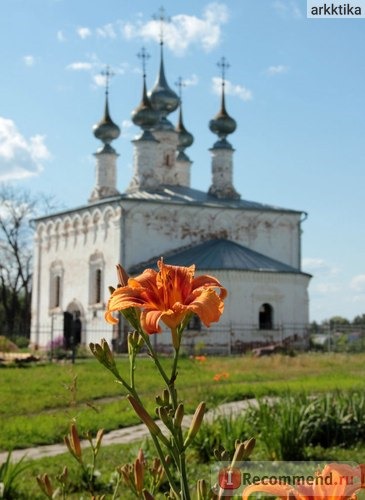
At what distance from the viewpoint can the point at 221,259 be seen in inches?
986

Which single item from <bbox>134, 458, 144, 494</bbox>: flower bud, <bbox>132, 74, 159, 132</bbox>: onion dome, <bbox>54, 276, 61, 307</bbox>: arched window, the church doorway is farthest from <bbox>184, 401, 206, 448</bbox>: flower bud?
<bbox>54, 276, 61, 307</bbox>: arched window

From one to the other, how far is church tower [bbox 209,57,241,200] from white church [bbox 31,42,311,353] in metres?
0.04

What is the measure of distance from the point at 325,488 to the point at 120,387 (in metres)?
11.2

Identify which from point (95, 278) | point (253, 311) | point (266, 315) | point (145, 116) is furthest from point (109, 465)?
point (145, 116)

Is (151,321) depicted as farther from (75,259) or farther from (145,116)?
(75,259)

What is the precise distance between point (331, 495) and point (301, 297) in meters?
25.2

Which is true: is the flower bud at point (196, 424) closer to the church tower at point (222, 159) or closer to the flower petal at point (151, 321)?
the flower petal at point (151, 321)

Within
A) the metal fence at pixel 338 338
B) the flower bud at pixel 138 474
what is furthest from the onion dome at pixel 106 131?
the flower bud at pixel 138 474

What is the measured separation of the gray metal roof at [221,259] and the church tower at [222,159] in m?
2.76

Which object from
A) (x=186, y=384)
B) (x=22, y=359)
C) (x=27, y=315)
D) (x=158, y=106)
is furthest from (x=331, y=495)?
(x=27, y=315)

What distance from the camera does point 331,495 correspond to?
1334mm

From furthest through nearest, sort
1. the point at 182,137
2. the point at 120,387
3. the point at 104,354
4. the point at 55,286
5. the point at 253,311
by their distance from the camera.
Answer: the point at 182,137 < the point at 55,286 < the point at 253,311 < the point at 120,387 < the point at 104,354

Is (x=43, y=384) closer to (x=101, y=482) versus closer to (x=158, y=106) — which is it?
(x=101, y=482)

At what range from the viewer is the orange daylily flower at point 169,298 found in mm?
1575
